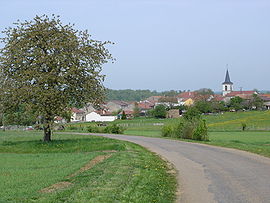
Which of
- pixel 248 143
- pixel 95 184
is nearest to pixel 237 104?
pixel 248 143

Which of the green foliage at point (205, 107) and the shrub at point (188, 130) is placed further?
the green foliage at point (205, 107)

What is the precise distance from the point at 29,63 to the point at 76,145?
694 cm

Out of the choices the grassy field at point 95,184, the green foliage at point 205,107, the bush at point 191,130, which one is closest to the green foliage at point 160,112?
the green foliage at point 205,107

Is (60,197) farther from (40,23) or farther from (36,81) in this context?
(40,23)

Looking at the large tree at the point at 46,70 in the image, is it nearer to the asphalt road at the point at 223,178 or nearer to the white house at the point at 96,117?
the asphalt road at the point at 223,178

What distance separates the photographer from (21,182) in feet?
45.1

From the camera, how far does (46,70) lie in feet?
96.7

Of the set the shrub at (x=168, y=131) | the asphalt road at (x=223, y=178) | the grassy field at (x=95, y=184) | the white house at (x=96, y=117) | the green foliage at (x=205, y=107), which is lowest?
the asphalt road at (x=223, y=178)

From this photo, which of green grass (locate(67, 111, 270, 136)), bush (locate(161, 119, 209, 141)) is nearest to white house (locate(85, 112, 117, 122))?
green grass (locate(67, 111, 270, 136))

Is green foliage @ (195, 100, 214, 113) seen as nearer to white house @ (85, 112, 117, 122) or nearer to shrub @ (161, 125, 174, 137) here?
white house @ (85, 112, 117, 122)

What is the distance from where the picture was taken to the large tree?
28.4 metres

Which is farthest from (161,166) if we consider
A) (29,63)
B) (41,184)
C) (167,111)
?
(167,111)

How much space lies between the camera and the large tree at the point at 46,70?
93.1ft

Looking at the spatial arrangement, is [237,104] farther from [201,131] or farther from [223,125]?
[201,131]
